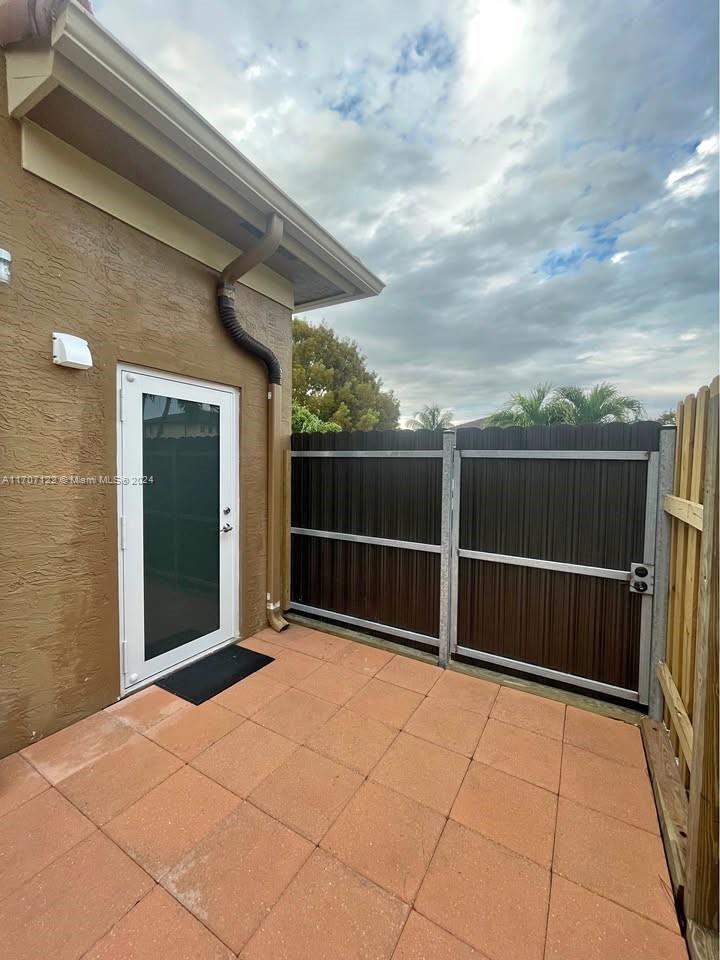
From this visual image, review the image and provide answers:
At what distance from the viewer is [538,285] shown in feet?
47.4

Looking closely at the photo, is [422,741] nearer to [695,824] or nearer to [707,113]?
[695,824]

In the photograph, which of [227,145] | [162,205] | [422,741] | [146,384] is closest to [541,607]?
[422,741]

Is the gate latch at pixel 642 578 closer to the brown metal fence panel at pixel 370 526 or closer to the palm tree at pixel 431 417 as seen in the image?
the brown metal fence panel at pixel 370 526

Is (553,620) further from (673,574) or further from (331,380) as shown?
(331,380)

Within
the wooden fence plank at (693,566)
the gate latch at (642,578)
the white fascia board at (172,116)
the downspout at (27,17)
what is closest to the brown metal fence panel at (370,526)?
the gate latch at (642,578)

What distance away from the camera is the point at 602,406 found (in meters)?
9.25

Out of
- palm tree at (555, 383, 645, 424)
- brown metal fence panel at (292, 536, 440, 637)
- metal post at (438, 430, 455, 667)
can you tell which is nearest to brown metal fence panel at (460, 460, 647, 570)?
metal post at (438, 430, 455, 667)

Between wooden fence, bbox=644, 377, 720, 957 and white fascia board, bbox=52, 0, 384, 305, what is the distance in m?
2.93

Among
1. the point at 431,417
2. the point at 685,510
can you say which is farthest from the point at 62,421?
the point at 431,417

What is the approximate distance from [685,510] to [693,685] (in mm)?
843

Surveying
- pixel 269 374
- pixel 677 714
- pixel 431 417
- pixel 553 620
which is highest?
pixel 431 417

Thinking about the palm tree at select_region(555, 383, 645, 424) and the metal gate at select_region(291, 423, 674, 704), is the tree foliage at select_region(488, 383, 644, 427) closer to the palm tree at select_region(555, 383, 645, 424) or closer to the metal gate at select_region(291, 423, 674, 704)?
the palm tree at select_region(555, 383, 645, 424)

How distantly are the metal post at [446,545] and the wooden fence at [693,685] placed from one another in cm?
136

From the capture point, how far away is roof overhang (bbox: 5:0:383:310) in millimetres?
1816
